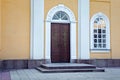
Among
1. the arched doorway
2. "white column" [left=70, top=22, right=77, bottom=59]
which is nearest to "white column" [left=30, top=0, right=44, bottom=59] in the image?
the arched doorway

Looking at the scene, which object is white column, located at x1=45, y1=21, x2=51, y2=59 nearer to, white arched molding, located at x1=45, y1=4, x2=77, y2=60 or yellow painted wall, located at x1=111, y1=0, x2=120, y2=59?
white arched molding, located at x1=45, y1=4, x2=77, y2=60

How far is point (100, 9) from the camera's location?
1995 cm

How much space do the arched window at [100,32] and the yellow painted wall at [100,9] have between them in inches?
10.2

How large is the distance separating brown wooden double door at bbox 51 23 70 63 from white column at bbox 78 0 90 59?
80 centimetres

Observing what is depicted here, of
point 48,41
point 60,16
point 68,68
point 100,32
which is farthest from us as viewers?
point 100,32

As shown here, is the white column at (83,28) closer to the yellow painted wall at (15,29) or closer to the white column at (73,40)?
the white column at (73,40)

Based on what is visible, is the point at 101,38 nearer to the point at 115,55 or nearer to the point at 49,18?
the point at 115,55

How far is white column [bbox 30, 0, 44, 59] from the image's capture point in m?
18.5

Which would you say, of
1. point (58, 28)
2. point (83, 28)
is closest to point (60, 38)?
point (58, 28)

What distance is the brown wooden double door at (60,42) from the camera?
19203 millimetres

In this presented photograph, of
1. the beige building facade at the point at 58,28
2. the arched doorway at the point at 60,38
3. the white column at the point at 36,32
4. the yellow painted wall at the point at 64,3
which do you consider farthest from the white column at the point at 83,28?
the white column at the point at 36,32

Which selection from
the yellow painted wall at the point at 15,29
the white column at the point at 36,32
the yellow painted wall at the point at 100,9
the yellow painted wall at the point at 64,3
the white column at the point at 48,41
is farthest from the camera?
the yellow painted wall at the point at 100,9

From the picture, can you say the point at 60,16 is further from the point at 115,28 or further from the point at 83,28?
the point at 115,28

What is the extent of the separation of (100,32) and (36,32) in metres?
4.36
